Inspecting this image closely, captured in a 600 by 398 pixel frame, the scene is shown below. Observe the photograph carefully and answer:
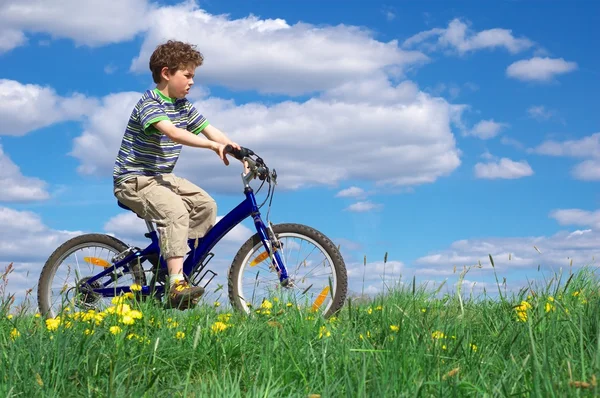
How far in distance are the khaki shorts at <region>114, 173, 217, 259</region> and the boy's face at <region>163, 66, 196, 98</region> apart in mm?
812

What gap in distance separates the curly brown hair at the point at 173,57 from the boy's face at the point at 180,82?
4 centimetres

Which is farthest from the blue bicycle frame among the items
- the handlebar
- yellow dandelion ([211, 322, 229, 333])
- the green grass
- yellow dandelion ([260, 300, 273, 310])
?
yellow dandelion ([211, 322, 229, 333])

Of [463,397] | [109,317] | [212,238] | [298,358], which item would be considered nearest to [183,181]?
[212,238]

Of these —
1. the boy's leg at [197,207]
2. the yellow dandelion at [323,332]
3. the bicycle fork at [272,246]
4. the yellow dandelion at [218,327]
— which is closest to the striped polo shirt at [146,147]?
the boy's leg at [197,207]

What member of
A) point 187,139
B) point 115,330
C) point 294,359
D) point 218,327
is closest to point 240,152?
point 187,139

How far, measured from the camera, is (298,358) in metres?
3.14

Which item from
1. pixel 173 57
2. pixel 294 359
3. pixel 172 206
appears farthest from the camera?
pixel 173 57

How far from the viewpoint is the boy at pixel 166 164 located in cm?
618

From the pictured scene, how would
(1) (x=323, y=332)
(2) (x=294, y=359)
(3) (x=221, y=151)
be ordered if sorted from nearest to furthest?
(2) (x=294, y=359), (1) (x=323, y=332), (3) (x=221, y=151)

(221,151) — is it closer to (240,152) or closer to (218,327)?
(240,152)

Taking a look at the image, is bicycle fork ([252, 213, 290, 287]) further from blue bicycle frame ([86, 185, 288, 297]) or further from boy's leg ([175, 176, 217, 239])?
boy's leg ([175, 176, 217, 239])

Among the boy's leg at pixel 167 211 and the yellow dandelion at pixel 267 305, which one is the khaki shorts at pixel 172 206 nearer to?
the boy's leg at pixel 167 211

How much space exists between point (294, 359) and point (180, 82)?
158 inches

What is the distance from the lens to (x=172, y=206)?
20.3ft
